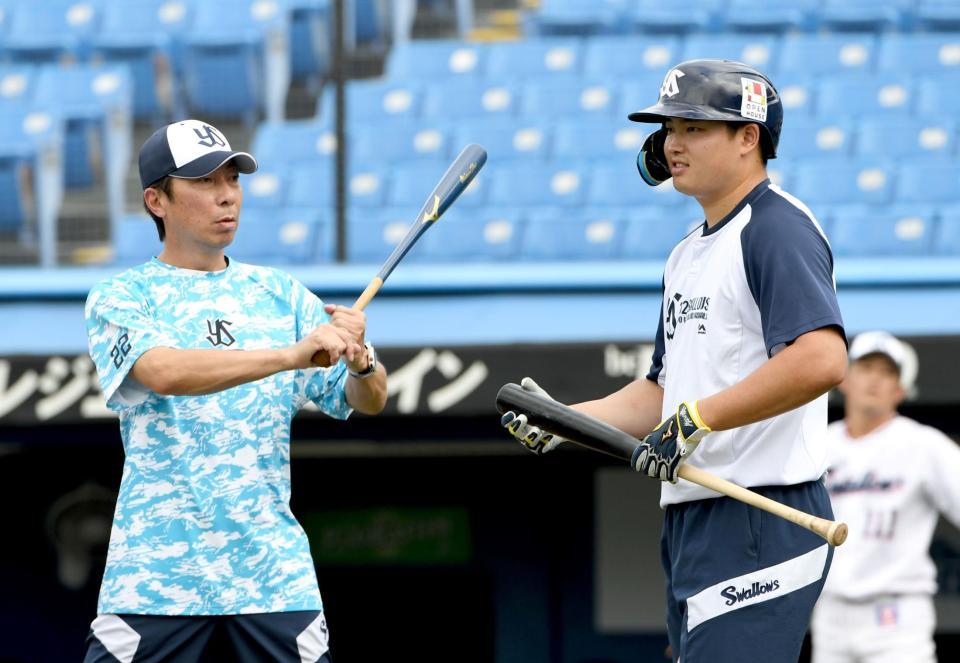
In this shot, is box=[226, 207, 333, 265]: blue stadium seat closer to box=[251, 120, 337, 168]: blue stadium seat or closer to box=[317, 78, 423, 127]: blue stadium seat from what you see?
box=[251, 120, 337, 168]: blue stadium seat

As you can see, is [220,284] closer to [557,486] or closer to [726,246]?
[726,246]

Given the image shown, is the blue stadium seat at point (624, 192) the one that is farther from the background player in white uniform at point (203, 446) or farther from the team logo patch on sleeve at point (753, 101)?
the team logo patch on sleeve at point (753, 101)

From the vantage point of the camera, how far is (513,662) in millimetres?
6699

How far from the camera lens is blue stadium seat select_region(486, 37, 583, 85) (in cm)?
830

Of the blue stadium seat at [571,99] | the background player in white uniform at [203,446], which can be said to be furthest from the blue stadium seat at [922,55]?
the background player in white uniform at [203,446]

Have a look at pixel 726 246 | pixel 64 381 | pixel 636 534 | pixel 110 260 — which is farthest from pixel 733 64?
pixel 110 260

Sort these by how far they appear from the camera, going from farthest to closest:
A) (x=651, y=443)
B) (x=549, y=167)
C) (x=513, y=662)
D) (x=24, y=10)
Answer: (x=24, y=10) → (x=549, y=167) → (x=513, y=662) → (x=651, y=443)

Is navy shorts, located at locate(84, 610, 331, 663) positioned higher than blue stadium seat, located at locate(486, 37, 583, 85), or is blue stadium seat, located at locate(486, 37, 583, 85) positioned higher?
blue stadium seat, located at locate(486, 37, 583, 85)

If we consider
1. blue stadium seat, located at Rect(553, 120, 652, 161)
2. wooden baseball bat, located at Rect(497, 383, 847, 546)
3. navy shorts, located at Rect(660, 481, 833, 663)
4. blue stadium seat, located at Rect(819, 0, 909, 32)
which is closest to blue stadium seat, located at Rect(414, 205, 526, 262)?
blue stadium seat, located at Rect(553, 120, 652, 161)

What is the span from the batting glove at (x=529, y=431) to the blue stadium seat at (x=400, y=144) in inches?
176

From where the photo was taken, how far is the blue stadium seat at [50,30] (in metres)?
8.98

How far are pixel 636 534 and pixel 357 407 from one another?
3.70 metres

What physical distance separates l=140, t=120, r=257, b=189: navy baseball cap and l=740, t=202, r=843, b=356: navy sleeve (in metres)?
1.09

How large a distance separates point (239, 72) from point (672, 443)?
19.2 ft
